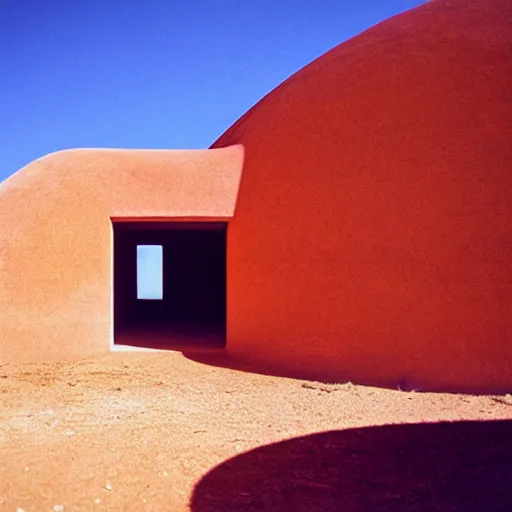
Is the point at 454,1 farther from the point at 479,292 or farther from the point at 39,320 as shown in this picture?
the point at 39,320

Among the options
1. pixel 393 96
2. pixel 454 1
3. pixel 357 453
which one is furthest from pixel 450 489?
pixel 454 1

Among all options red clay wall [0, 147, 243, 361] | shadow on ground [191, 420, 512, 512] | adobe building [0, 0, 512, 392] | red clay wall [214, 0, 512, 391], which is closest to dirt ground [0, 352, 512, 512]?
shadow on ground [191, 420, 512, 512]

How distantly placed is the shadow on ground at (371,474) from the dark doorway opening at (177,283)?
595cm

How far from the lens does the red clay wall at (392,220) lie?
641cm

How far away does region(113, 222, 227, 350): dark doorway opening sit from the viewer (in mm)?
10914

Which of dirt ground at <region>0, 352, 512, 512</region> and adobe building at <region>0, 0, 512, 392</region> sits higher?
adobe building at <region>0, 0, 512, 392</region>

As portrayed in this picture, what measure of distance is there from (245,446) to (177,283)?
985 cm

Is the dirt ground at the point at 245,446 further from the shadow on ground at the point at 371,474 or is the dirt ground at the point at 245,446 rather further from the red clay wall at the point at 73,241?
the red clay wall at the point at 73,241

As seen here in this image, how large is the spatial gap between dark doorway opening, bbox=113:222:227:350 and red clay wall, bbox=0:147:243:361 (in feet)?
7.16

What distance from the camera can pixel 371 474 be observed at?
12.9 ft

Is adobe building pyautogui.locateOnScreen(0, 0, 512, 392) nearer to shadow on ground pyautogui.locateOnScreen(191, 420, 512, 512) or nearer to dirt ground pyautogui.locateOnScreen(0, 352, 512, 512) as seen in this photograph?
dirt ground pyautogui.locateOnScreen(0, 352, 512, 512)

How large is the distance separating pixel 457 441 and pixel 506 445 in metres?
0.40

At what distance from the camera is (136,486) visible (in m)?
3.76

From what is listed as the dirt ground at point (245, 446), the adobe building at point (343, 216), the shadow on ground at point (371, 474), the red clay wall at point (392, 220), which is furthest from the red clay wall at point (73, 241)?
the shadow on ground at point (371, 474)
